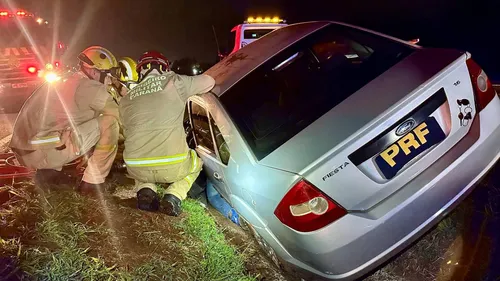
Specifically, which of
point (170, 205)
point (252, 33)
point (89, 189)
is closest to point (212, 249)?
point (170, 205)

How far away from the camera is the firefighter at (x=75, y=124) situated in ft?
14.4

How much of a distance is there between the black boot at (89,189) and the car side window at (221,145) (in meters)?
1.66

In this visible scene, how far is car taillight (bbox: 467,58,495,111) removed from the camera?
271 centimetres

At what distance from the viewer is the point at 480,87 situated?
2.77 meters

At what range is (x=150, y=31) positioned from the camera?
63.6ft

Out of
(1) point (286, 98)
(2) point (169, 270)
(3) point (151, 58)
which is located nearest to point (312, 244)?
(2) point (169, 270)

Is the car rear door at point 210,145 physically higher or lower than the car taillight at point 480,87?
lower

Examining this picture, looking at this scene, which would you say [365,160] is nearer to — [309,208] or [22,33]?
[309,208]

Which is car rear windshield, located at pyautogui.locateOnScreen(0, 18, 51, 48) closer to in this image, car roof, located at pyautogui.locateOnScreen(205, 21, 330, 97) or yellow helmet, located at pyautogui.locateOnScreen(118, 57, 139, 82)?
yellow helmet, located at pyautogui.locateOnScreen(118, 57, 139, 82)

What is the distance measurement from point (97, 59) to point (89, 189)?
1305 mm

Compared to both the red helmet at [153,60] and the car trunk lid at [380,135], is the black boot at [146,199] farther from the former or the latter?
the car trunk lid at [380,135]

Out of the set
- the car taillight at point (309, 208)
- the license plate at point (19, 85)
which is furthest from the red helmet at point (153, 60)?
the license plate at point (19, 85)

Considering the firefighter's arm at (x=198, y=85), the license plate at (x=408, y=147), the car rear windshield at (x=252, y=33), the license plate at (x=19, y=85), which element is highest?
the firefighter's arm at (x=198, y=85)

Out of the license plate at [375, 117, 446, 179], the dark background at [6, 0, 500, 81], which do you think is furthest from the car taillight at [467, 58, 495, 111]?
the dark background at [6, 0, 500, 81]
